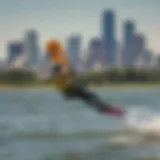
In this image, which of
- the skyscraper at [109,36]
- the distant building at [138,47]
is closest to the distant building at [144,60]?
the distant building at [138,47]

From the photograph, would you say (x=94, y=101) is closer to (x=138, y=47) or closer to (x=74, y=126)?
(x=74, y=126)

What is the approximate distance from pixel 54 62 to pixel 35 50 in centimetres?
13

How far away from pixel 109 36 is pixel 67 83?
14.5 inches

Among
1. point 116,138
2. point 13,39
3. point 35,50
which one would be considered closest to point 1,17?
point 13,39

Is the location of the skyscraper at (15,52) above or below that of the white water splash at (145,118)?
above

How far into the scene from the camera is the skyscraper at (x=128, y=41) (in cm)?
215

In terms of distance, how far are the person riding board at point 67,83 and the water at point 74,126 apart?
0.04 m

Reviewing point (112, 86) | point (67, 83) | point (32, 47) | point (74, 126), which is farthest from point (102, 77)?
point (32, 47)

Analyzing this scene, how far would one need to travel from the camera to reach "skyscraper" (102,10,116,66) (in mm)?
2143

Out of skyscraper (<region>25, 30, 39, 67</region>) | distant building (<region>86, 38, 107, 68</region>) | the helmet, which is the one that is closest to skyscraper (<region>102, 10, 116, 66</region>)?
distant building (<region>86, 38, 107, 68</region>)

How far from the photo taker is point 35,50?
2109mm

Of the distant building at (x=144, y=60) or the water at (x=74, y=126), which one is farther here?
the distant building at (x=144, y=60)

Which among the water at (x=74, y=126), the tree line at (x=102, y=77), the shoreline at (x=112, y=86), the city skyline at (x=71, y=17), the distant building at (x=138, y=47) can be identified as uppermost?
the city skyline at (x=71, y=17)

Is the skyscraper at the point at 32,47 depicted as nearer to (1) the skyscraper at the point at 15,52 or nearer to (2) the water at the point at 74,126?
(1) the skyscraper at the point at 15,52
